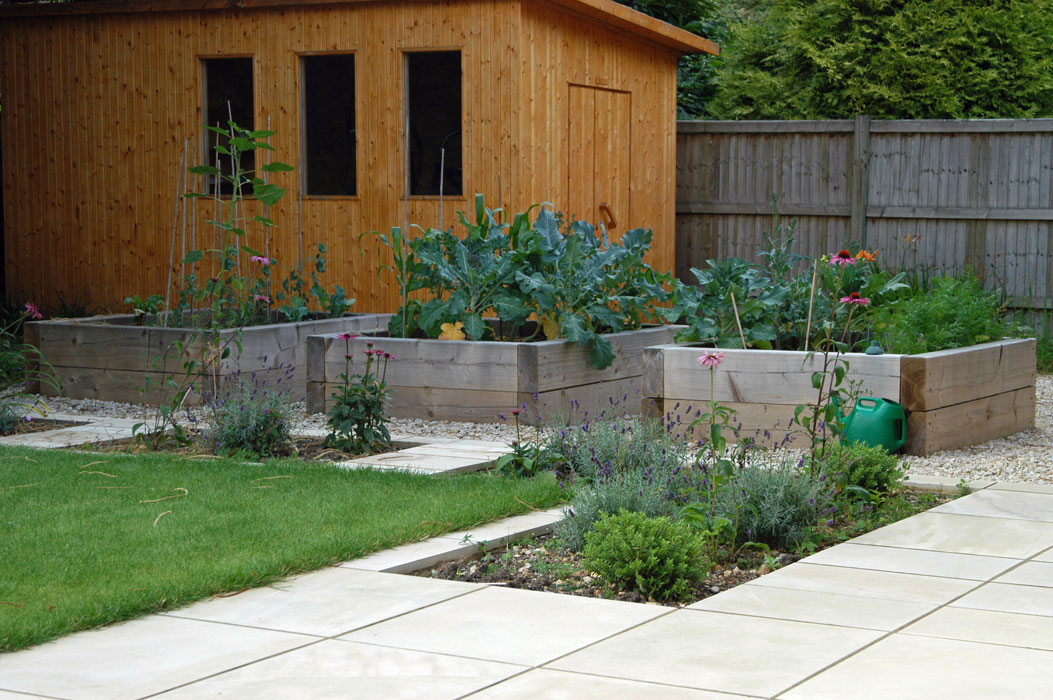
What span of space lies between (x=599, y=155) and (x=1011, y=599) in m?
7.72

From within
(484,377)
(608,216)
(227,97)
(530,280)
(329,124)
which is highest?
(227,97)

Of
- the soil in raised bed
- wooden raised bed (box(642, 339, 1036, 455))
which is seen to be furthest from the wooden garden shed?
the soil in raised bed

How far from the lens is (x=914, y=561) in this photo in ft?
14.7

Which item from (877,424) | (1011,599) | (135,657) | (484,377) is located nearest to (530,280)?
(484,377)

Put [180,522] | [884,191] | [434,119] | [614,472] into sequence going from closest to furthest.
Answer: [180,522]
[614,472]
[434,119]
[884,191]

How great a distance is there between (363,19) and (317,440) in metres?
4.66

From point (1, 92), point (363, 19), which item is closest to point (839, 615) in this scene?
point (363, 19)

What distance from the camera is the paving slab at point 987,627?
353 cm

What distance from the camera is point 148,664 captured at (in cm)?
329

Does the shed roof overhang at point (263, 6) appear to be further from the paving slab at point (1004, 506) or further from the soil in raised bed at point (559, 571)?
the soil in raised bed at point (559, 571)

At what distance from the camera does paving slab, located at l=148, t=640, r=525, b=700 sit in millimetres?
3061

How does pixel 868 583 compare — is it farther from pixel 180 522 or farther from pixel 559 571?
pixel 180 522

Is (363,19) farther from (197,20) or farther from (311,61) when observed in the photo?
(197,20)

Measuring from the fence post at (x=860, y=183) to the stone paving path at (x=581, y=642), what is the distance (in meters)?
7.86
